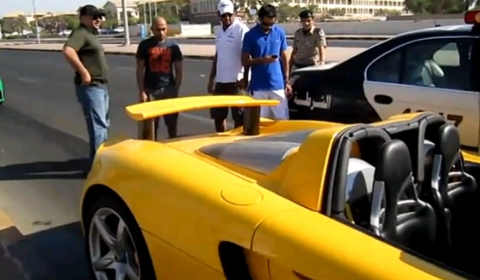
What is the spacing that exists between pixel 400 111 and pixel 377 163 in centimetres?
311

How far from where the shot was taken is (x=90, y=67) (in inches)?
232

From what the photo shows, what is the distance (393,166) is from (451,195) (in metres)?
0.63

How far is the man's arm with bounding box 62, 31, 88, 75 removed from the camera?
5.71 metres

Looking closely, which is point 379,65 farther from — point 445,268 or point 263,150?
point 445,268

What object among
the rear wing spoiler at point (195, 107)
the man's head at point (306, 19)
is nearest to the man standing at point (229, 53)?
the man's head at point (306, 19)

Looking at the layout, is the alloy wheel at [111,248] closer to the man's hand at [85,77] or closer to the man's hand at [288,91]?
the man's hand at [85,77]

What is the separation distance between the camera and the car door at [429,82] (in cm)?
→ 497

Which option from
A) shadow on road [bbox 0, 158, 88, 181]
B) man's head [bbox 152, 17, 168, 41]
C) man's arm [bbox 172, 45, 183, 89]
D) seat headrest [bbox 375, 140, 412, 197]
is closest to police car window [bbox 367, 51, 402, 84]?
man's arm [bbox 172, 45, 183, 89]

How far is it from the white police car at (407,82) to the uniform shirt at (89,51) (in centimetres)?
194

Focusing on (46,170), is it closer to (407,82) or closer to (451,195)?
(407,82)

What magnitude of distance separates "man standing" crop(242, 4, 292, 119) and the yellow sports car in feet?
9.50

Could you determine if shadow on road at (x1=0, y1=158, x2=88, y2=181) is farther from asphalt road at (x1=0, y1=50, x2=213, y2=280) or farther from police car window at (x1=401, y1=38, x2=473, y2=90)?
police car window at (x1=401, y1=38, x2=473, y2=90)

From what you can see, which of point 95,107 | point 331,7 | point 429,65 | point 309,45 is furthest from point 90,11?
point 331,7

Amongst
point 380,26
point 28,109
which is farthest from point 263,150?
point 380,26
